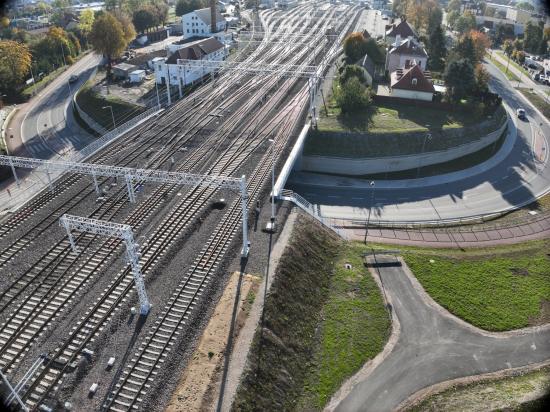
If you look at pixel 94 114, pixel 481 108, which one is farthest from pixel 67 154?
pixel 481 108

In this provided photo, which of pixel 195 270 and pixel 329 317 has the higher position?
pixel 195 270

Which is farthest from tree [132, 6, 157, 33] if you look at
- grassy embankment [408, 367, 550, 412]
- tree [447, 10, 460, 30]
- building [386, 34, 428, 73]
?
grassy embankment [408, 367, 550, 412]

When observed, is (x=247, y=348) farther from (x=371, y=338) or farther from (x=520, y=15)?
(x=520, y=15)

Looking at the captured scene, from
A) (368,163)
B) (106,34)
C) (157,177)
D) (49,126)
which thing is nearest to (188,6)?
(106,34)

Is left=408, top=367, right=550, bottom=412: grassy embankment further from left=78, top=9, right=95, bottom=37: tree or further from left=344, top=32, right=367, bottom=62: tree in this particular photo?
left=78, top=9, right=95, bottom=37: tree

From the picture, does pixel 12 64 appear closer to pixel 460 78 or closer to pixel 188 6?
pixel 188 6

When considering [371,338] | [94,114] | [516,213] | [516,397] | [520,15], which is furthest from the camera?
[520,15]
